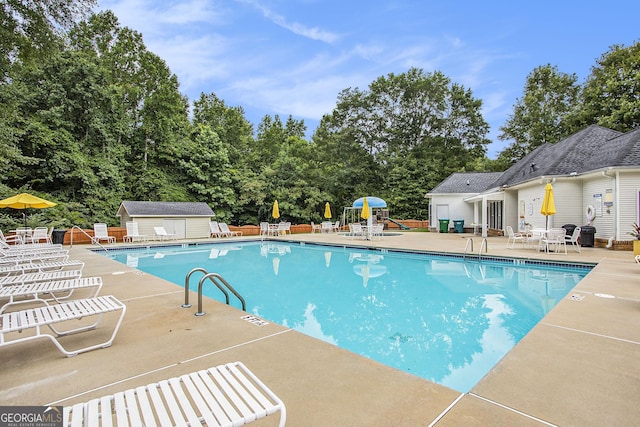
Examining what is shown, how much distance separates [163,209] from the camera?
18.2 metres

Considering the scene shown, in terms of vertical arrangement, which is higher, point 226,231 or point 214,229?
point 214,229

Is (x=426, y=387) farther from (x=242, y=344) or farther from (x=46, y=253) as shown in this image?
(x=46, y=253)

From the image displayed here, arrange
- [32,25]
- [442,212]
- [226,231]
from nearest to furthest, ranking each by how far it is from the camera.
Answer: [32,25] → [226,231] → [442,212]

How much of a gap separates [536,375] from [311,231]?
2141 cm

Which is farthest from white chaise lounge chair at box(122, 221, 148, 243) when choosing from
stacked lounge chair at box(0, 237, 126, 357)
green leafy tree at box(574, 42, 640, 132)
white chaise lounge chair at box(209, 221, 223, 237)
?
green leafy tree at box(574, 42, 640, 132)

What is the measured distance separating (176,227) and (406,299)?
50.3 feet

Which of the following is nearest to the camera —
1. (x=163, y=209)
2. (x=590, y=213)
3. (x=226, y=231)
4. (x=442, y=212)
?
(x=590, y=213)

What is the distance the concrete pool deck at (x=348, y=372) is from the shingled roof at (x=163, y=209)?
14.9 metres

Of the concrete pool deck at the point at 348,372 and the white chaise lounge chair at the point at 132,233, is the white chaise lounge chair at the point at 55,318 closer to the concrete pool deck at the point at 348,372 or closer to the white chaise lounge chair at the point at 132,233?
the concrete pool deck at the point at 348,372

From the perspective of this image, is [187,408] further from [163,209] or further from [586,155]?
[163,209]

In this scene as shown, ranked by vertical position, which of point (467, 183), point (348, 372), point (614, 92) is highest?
point (614, 92)

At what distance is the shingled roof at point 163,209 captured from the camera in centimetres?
1731

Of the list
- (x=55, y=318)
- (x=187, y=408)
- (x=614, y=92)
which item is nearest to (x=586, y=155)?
(x=614, y=92)

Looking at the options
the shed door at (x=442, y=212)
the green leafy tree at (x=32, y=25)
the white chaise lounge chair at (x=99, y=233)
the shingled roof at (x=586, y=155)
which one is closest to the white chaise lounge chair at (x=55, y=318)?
Answer: the green leafy tree at (x=32, y=25)
